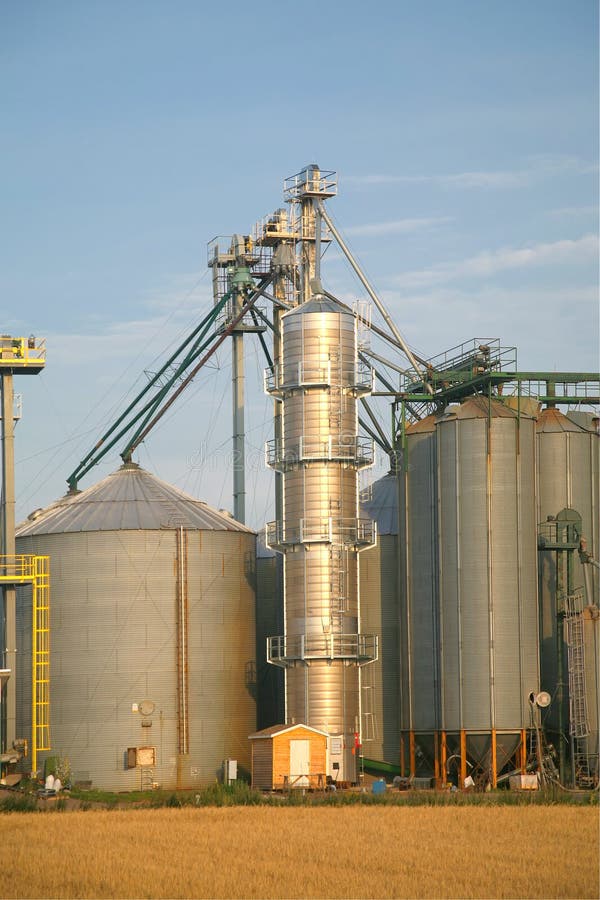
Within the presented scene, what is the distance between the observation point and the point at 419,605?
261ft

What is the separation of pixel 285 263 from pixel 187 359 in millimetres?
7695

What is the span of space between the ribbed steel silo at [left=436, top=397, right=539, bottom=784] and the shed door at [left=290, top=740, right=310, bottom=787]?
618 cm

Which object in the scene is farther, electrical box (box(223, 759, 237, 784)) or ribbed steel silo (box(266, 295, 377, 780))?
electrical box (box(223, 759, 237, 784))

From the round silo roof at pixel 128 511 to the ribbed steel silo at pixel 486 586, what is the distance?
44.1ft

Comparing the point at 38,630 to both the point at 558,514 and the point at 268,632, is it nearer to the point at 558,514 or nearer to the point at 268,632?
the point at 268,632

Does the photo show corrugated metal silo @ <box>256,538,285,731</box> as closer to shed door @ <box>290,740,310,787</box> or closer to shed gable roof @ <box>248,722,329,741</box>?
shed gable roof @ <box>248,722,329,741</box>

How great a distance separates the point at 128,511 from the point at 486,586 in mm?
19129

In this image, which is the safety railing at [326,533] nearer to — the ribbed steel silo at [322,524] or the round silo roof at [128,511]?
the ribbed steel silo at [322,524]

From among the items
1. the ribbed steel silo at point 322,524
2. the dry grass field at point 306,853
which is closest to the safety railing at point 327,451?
the ribbed steel silo at point 322,524

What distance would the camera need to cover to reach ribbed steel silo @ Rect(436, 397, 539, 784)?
76.1 m

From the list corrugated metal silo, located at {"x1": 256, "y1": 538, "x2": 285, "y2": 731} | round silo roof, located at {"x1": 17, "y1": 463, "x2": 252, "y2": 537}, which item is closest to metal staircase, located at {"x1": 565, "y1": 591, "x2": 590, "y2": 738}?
corrugated metal silo, located at {"x1": 256, "y1": 538, "x2": 285, "y2": 731}

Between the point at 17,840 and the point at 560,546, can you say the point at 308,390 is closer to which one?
the point at 560,546

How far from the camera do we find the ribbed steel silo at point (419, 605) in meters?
78.5

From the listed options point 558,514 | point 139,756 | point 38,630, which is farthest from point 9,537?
point 558,514
